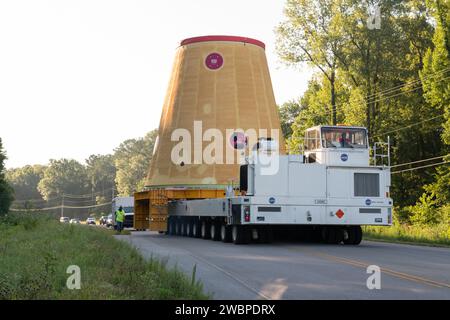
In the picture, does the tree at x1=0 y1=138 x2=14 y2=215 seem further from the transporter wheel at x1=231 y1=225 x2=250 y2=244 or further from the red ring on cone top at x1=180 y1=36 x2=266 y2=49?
the transporter wheel at x1=231 y1=225 x2=250 y2=244

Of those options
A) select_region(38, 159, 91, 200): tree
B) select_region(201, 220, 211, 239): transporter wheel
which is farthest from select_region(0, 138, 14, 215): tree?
select_region(38, 159, 91, 200): tree

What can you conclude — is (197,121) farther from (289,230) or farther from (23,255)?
A: (23,255)

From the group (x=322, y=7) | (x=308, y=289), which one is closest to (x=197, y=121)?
(x=322, y=7)

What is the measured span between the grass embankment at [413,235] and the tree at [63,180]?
153887mm

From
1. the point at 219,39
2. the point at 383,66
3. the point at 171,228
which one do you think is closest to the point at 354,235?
the point at 171,228

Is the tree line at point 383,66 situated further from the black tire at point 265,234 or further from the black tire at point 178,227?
the black tire at point 265,234

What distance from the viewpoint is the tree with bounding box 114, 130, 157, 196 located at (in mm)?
133375

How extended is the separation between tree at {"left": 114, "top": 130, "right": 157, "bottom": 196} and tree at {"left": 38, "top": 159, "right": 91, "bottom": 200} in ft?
109

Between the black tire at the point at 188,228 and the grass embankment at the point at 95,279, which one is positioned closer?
the grass embankment at the point at 95,279

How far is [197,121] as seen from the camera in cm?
3712

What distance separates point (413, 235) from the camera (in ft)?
98.2

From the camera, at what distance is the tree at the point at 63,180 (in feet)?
590

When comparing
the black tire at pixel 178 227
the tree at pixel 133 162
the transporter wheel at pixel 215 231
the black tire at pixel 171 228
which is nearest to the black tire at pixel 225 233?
the transporter wheel at pixel 215 231
